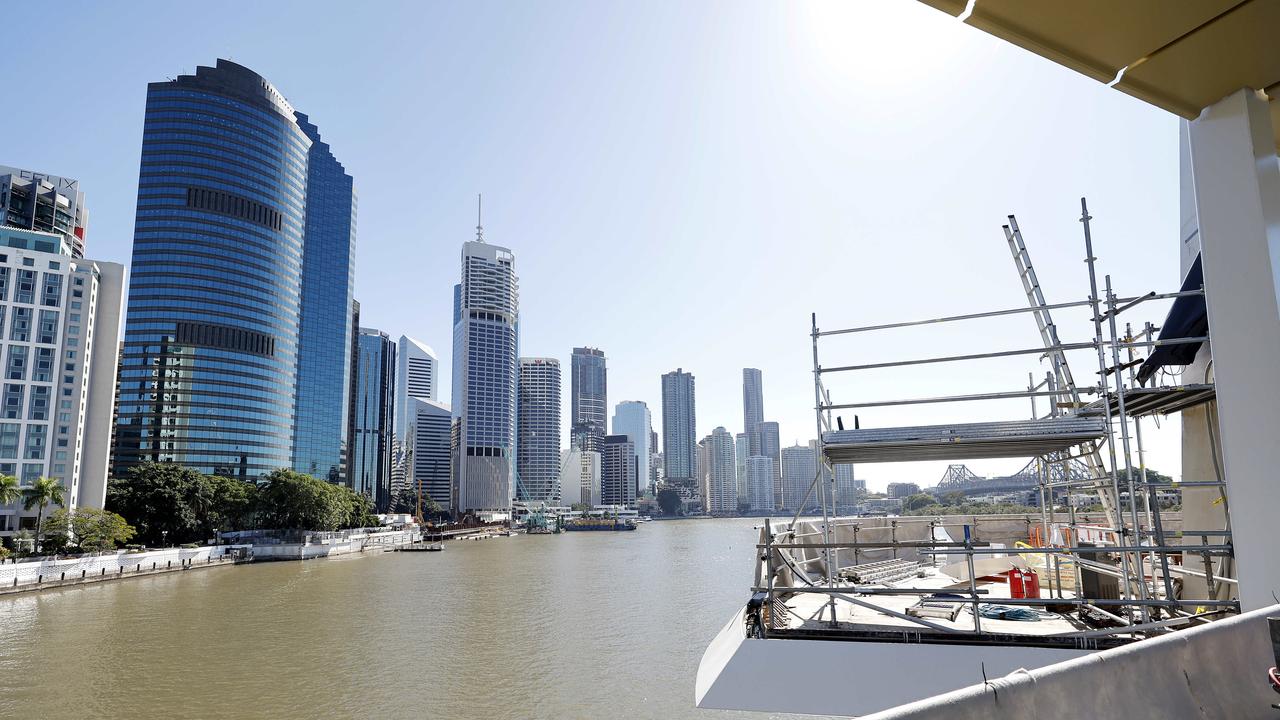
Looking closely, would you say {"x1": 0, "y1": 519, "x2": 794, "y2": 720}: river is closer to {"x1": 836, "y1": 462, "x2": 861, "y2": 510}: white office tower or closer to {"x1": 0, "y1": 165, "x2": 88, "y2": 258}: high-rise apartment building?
{"x1": 836, "y1": 462, "x2": 861, "y2": 510}: white office tower

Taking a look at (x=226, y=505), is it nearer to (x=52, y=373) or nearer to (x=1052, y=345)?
(x=52, y=373)

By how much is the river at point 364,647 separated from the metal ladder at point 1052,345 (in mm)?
12833

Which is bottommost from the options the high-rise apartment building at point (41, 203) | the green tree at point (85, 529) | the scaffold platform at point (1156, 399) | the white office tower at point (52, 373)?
the green tree at point (85, 529)

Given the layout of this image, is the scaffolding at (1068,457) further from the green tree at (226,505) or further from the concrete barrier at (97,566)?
A: the green tree at (226,505)

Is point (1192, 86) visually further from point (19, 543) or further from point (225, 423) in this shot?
point (225, 423)

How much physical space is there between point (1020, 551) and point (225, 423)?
122448 mm

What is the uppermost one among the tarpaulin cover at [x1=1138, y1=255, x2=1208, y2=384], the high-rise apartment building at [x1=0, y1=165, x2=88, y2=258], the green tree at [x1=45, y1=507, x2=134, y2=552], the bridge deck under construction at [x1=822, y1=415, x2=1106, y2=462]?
the high-rise apartment building at [x1=0, y1=165, x2=88, y2=258]

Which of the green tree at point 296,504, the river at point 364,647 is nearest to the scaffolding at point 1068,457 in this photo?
the river at point 364,647

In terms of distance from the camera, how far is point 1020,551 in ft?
22.6

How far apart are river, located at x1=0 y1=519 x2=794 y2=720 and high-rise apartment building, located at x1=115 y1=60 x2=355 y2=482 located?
66088 millimetres

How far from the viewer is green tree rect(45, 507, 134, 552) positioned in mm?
52719

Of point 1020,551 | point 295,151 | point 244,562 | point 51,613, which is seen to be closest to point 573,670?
point 1020,551

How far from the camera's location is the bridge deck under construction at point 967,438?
7805mm

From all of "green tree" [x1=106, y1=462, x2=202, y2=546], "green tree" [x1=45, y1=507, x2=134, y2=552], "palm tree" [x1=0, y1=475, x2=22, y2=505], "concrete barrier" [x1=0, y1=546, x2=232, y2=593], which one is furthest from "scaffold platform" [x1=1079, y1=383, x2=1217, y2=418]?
"green tree" [x1=106, y1=462, x2=202, y2=546]
